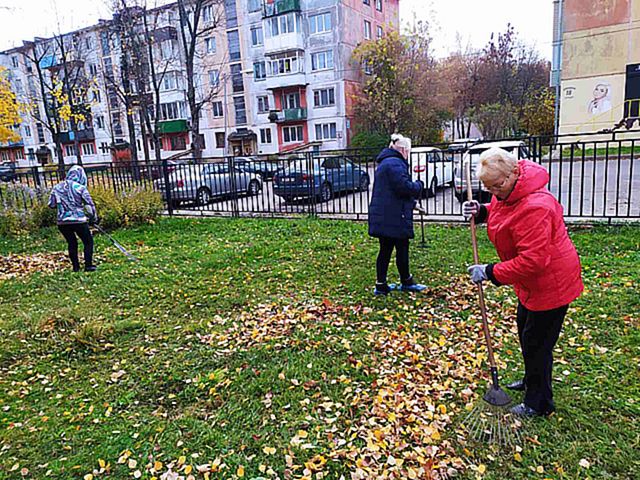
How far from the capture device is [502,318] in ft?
15.2

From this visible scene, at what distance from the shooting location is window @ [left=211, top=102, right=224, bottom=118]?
143 feet

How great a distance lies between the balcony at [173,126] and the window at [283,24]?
12380 millimetres

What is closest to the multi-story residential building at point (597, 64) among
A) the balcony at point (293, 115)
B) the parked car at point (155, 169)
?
the balcony at point (293, 115)

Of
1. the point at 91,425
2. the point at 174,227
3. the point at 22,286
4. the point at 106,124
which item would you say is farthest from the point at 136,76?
the point at 106,124

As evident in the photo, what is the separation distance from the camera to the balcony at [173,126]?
44.4 metres

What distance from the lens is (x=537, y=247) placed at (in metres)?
2.57

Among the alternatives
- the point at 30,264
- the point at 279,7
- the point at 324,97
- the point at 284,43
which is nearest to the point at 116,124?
the point at 284,43

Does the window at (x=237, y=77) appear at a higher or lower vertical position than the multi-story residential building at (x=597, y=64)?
higher

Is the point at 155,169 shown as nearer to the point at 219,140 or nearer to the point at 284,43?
the point at 284,43

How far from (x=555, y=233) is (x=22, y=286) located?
23.1 ft

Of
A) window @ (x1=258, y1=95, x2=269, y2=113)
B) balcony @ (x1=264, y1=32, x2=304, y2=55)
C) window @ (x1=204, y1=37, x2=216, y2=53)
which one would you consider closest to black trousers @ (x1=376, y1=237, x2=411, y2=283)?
balcony @ (x1=264, y1=32, x2=304, y2=55)

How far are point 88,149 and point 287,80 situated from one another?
97.3ft

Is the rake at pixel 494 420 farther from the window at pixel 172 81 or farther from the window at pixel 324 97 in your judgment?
the window at pixel 172 81

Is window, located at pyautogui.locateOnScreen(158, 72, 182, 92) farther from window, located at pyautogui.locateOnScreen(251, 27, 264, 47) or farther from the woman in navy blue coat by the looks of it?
the woman in navy blue coat
